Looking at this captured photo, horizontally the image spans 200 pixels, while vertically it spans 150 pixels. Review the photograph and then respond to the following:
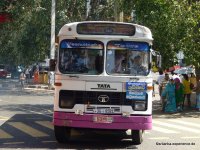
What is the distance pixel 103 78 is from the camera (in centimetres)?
1058

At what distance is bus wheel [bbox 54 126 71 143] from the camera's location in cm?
1104

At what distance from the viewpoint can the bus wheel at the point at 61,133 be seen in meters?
11.0

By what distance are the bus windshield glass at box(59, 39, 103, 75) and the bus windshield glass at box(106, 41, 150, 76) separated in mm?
231

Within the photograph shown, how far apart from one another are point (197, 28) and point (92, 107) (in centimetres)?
1129

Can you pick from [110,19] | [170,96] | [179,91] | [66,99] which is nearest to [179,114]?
[170,96]

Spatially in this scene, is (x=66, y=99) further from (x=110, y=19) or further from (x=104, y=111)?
(x=110, y=19)

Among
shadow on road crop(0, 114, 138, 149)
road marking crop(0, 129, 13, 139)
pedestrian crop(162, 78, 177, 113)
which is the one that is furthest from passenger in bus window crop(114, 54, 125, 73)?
pedestrian crop(162, 78, 177, 113)

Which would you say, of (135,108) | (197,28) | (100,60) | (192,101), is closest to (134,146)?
(135,108)

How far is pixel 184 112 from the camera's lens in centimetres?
2022

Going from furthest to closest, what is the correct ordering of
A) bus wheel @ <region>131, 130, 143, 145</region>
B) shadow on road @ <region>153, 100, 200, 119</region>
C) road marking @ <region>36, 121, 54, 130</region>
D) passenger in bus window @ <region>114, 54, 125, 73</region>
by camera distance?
1. shadow on road @ <region>153, 100, 200, 119</region>
2. road marking @ <region>36, 121, 54, 130</region>
3. bus wheel @ <region>131, 130, 143, 145</region>
4. passenger in bus window @ <region>114, 54, 125, 73</region>

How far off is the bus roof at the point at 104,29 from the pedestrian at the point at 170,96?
9180mm

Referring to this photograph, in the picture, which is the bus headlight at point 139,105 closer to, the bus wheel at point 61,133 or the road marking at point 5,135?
the bus wheel at point 61,133

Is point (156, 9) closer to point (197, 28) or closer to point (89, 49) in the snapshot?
point (197, 28)

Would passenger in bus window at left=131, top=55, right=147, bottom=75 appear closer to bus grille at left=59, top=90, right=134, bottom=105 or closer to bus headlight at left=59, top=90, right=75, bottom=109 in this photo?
bus grille at left=59, top=90, right=134, bottom=105
